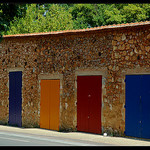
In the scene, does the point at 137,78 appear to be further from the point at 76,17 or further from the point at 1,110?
the point at 76,17

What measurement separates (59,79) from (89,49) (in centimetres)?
234

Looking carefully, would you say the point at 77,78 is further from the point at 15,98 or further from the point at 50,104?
the point at 15,98

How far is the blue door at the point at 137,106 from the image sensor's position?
38.1 feet

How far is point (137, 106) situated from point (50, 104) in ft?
17.1

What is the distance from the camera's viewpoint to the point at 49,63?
15.8 m

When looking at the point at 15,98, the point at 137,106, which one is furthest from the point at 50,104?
the point at 137,106

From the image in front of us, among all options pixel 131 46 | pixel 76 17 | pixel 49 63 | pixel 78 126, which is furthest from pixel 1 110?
pixel 76 17

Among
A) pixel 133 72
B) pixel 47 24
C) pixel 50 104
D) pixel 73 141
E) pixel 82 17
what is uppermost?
pixel 82 17

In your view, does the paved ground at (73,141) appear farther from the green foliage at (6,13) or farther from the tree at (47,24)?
the tree at (47,24)

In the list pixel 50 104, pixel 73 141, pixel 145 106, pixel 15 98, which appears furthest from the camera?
pixel 15 98

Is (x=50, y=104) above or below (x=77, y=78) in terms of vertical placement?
below

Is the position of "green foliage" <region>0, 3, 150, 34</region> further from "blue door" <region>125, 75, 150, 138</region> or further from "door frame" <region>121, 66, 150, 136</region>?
"blue door" <region>125, 75, 150, 138</region>

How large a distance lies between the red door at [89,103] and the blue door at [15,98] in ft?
14.6

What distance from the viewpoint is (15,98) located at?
17.7 m
